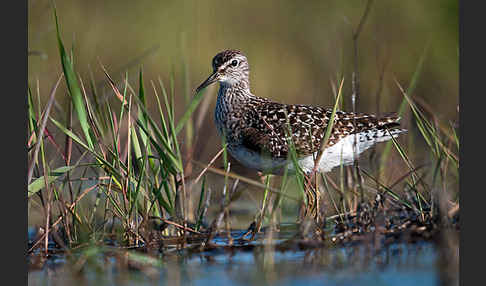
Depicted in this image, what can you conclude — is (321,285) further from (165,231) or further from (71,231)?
(71,231)

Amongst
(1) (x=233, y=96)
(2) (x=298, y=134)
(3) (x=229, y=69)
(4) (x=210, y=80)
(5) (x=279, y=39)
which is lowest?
(2) (x=298, y=134)

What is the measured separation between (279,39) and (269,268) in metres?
9.51

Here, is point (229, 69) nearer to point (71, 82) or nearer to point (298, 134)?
point (298, 134)

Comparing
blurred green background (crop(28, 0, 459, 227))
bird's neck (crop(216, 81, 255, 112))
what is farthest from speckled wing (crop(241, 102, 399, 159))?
blurred green background (crop(28, 0, 459, 227))

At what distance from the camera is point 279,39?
14.1 metres

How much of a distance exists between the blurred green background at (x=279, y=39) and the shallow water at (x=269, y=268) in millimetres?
7045

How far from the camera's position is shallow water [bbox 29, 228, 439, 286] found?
4930 millimetres

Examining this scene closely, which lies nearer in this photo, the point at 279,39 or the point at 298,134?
the point at 298,134

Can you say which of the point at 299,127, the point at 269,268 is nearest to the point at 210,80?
the point at 299,127

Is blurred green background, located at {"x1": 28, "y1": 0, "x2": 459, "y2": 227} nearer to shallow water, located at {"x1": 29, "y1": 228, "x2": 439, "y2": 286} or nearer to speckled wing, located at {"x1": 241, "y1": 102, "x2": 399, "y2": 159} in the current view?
speckled wing, located at {"x1": 241, "y1": 102, "x2": 399, "y2": 159}

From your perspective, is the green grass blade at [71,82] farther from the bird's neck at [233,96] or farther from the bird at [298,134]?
the bird's neck at [233,96]

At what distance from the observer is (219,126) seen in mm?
8328

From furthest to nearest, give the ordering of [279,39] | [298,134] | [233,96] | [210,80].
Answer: [279,39] < [233,96] < [210,80] < [298,134]

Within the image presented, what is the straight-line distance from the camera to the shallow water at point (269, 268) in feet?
16.2
